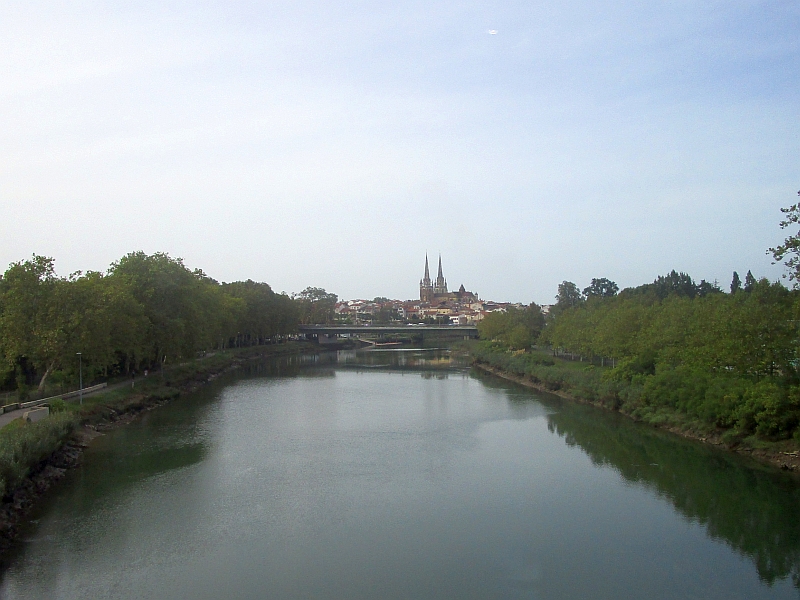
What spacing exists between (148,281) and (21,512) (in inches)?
972

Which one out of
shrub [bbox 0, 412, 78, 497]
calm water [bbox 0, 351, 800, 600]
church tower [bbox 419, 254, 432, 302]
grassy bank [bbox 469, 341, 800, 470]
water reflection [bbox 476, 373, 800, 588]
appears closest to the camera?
calm water [bbox 0, 351, 800, 600]

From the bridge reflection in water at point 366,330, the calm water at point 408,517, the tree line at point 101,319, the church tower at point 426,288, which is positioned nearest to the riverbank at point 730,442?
the calm water at point 408,517

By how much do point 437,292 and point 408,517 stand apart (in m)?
169

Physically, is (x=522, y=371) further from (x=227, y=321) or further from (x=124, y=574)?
(x=124, y=574)

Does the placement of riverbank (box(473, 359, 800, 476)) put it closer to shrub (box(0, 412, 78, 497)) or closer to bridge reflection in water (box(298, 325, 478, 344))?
shrub (box(0, 412, 78, 497))

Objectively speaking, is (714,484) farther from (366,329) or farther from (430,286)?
(430,286)

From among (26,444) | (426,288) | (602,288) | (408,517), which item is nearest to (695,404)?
(408,517)

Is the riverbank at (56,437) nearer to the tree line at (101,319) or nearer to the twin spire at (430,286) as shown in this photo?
the tree line at (101,319)

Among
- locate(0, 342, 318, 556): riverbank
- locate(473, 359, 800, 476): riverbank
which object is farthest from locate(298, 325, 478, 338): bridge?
locate(473, 359, 800, 476): riverbank

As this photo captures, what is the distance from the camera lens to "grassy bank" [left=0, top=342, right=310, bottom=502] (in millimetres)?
17406

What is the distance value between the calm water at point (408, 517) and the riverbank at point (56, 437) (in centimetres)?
60

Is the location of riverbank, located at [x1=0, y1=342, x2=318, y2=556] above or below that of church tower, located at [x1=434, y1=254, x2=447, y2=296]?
below

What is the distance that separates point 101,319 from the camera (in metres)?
29.2

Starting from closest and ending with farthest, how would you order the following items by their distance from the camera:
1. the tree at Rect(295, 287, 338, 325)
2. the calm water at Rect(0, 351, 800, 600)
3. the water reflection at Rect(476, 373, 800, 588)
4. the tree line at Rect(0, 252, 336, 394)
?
1. the calm water at Rect(0, 351, 800, 600)
2. the water reflection at Rect(476, 373, 800, 588)
3. the tree line at Rect(0, 252, 336, 394)
4. the tree at Rect(295, 287, 338, 325)
